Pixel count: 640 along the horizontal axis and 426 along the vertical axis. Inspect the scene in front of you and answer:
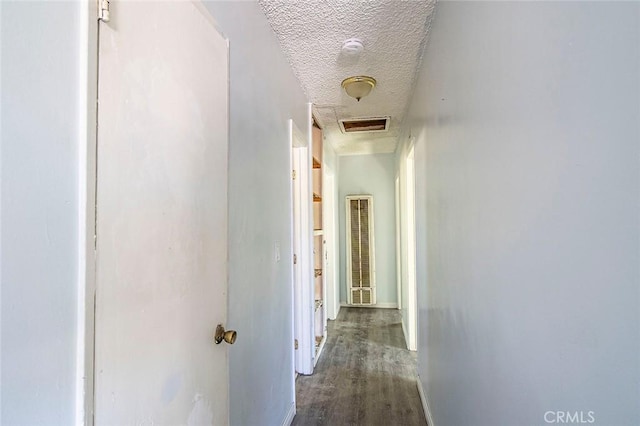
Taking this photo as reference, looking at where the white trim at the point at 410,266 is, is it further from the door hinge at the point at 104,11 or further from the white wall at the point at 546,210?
the door hinge at the point at 104,11

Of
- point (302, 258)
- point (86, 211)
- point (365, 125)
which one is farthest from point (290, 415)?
point (365, 125)

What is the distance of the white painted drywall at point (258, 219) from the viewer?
1406 millimetres

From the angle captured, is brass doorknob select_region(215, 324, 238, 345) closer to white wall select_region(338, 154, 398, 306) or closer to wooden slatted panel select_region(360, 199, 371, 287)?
wooden slatted panel select_region(360, 199, 371, 287)

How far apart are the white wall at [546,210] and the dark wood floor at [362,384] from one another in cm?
108

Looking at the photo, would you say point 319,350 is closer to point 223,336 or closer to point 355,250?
point 355,250

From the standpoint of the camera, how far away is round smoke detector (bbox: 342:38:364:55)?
2037 mm

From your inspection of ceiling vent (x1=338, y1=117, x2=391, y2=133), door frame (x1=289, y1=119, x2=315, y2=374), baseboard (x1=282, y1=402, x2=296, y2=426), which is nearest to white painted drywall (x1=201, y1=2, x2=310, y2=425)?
baseboard (x1=282, y1=402, x2=296, y2=426)

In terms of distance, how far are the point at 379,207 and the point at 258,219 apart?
3871 mm

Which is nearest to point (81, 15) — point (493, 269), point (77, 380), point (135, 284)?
point (135, 284)

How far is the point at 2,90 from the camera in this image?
1.73ft

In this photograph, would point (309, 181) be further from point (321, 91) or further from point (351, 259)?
point (351, 259)

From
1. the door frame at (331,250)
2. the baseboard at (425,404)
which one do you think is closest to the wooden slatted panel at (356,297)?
the door frame at (331,250)

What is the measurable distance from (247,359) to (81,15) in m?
1.39

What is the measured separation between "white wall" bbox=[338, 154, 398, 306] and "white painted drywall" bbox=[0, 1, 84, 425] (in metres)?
4.82
